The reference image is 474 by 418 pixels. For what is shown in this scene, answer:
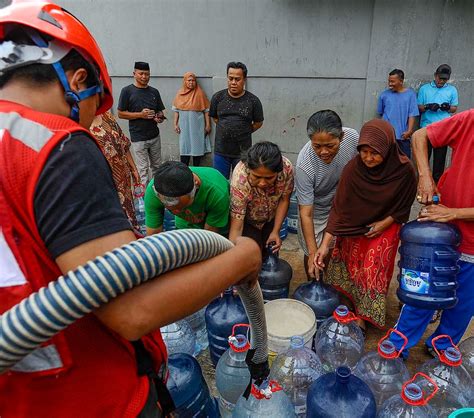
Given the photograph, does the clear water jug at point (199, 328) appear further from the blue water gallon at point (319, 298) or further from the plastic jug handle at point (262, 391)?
the plastic jug handle at point (262, 391)

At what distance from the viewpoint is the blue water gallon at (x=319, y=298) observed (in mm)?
3049

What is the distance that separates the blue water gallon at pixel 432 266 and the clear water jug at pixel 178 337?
5.45ft

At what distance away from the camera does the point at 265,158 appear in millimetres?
2857

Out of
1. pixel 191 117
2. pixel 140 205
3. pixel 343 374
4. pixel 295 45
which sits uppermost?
pixel 295 45

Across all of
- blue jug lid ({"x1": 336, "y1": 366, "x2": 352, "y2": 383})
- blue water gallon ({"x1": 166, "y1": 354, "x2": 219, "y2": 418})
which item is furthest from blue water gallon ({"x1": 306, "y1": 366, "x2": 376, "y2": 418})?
blue water gallon ({"x1": 166, "y1": 354, "x2": 219, "y2": 418})

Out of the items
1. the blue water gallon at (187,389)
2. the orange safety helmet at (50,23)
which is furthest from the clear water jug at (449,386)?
the orange safety helmet at (50,23)

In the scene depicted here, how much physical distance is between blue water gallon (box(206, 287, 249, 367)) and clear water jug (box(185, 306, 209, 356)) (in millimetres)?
364

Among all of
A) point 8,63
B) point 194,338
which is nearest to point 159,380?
point 8,63

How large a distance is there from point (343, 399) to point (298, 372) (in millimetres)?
610

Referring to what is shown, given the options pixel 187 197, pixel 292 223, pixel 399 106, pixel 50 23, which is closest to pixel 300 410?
pixel 187 197

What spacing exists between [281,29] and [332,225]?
15.9 feet

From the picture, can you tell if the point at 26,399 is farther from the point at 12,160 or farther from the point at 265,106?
the point at 265,106

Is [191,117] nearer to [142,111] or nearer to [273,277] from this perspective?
[142,111]

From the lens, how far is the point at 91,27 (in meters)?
8.24
